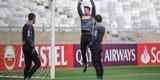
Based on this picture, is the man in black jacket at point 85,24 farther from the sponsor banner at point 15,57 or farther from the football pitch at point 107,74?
the sponsor banner at point 15,57

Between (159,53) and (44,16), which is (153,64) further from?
(44,16)

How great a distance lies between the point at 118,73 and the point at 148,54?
5.29m

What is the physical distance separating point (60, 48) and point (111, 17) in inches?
311

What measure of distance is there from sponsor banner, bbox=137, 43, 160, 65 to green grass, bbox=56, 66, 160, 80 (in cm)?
90

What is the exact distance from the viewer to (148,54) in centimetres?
2903

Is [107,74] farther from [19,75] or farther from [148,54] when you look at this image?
[148,54]

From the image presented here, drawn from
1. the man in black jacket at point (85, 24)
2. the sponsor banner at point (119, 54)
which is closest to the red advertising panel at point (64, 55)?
the sponsor banner at point (119, 54)

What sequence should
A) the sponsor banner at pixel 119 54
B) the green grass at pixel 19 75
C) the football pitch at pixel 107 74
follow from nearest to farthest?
the green grass at pixel 19 75 < the football pitch at pixel 107 74 < the sponsor banner at pixel 119 54

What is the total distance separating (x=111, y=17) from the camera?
33.4 m

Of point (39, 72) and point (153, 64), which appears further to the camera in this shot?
point (153, 64)

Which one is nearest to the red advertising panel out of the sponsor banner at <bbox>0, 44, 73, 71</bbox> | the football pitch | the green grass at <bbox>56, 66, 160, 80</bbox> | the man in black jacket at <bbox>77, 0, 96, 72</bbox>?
the sponsor banner at <bbox>0, 44, 73, 71</bbox>

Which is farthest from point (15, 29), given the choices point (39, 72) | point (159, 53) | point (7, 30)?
point (159, 53)

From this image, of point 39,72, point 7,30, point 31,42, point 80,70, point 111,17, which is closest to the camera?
point 31,42

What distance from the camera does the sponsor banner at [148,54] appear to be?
28797 mm
